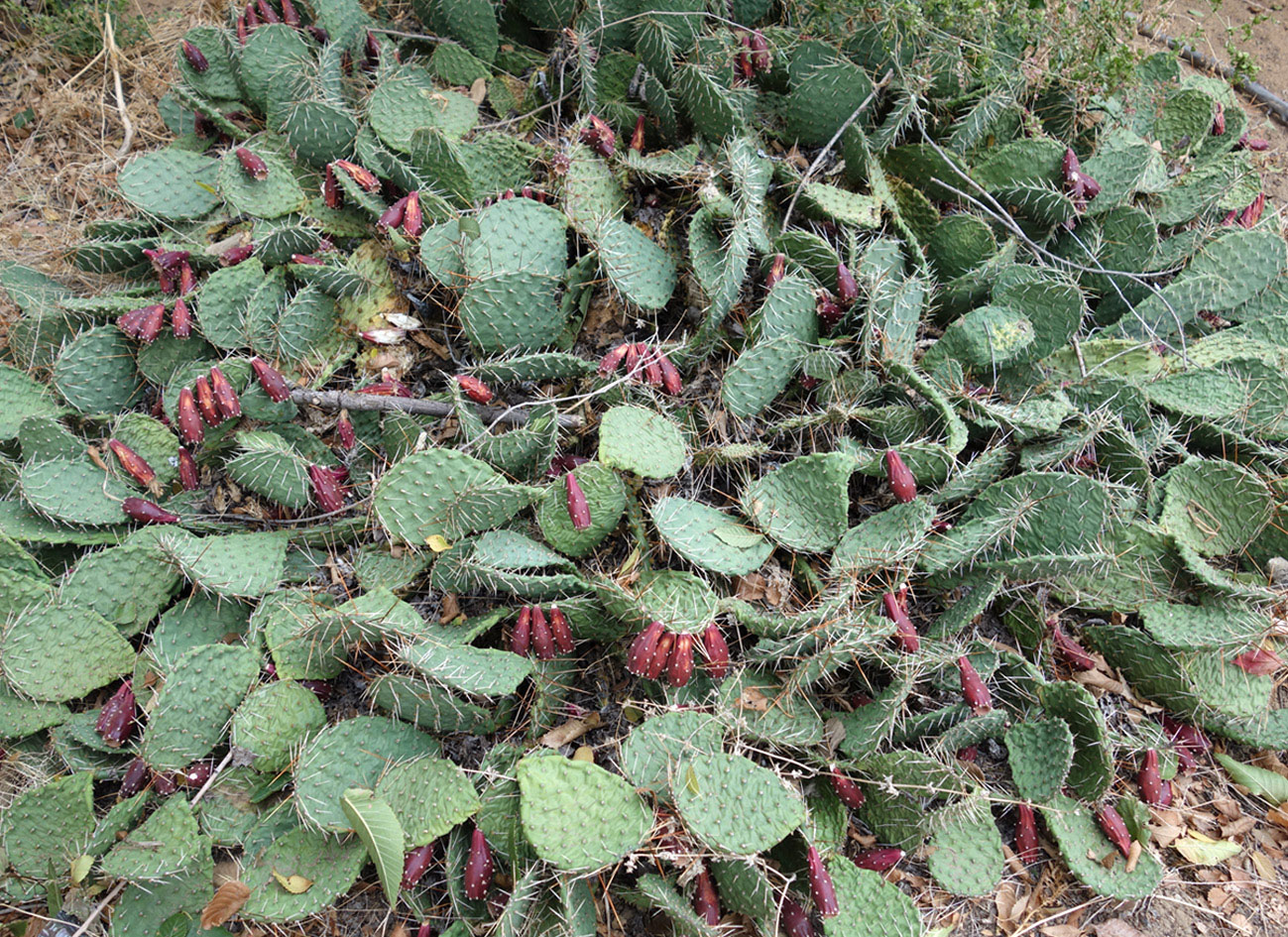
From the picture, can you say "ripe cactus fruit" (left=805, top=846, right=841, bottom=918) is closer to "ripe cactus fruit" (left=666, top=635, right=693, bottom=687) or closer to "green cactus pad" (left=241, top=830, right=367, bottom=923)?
"ripe cactus fruit" (left=666, top=635, right=693, bottom=687)

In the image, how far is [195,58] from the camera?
3.50 meters

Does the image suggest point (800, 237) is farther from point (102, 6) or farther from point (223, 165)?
point (102, 6)

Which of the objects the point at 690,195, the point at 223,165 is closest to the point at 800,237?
the point at 690,195

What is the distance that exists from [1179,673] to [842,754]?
113cm

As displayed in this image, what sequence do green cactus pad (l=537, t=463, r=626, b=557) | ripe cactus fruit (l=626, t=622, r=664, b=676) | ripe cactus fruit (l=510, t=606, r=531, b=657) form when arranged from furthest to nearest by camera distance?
green cactus pad (l=537, t=463, r=626, b=557)
ripe cactus fruit (l=510, t=606, r=531, b=657)
ripe cactus fruit (l=626, t=622, r=664, b=676)

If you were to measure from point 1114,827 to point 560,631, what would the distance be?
5.48ft

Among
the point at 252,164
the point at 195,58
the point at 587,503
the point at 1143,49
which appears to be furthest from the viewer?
the point at 1143,49

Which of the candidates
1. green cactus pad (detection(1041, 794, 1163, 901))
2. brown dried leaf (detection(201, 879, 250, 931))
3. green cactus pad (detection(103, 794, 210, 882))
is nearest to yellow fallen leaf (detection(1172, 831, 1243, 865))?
green cactus pad (detection(1041, 794, 1163, 901))

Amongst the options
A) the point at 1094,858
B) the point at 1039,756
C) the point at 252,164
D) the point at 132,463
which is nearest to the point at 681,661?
the point at 1039,756

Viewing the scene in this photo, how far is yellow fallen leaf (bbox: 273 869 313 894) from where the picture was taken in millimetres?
2148

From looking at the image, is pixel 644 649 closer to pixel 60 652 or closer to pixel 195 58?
pixel 60 652

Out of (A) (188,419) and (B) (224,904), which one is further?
(A) (188,419)

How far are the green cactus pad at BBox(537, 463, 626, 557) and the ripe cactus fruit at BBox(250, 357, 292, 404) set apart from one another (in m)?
1.00

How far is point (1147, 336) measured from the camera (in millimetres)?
3246
